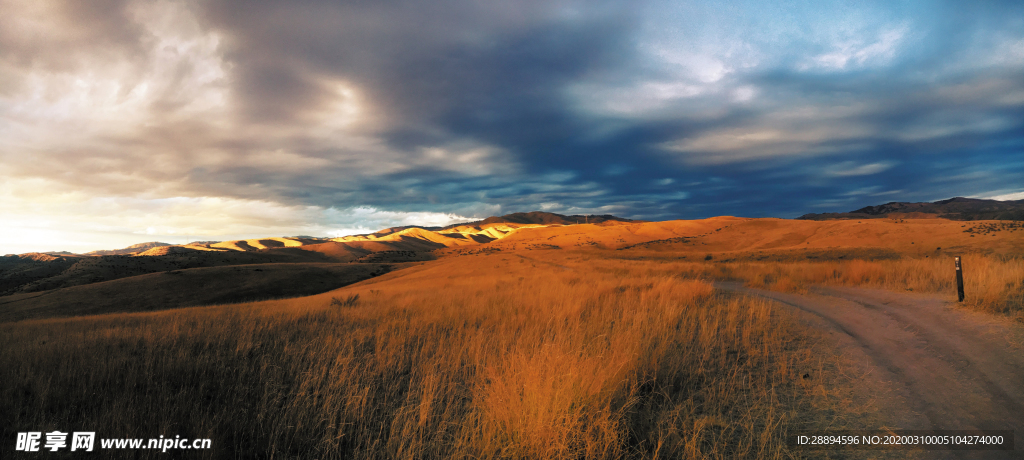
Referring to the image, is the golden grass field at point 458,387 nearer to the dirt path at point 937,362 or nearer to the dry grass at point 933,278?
the dry grass at point 933,278

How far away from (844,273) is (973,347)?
1141 centimetres

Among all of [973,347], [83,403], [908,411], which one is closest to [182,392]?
[83,403]

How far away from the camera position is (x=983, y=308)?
757 cm

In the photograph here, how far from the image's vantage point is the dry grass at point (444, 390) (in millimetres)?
3531

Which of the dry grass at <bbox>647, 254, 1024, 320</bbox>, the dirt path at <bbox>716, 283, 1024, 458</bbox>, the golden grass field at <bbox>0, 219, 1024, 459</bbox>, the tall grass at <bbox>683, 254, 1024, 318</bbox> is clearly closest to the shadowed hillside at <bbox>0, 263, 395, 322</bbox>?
the golden grass field at <bbox>0, 219, 1024, 459</bbox>

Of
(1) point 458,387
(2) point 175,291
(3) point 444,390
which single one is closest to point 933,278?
(1) point 458,387

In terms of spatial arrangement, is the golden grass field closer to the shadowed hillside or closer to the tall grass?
the tall grass

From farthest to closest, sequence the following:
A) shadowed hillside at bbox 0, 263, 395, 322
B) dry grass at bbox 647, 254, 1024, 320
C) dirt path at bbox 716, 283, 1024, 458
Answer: shadowed hillside at bbox 0, 263, 395, 322 → dry grass at bbox 647, 254, 1024, 320 → dirt path at bbox 716, 283, 1024, 458

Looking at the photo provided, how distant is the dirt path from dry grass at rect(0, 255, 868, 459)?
611 millimetres

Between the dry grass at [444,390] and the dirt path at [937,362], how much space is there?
0.61 metres

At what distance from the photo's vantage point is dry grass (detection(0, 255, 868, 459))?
3531 mm

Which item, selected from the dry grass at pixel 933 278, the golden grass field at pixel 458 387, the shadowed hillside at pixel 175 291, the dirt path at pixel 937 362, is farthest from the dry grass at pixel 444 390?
the shadowed hillside at pixel 175 291

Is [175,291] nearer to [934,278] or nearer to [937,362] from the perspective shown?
[937,362]

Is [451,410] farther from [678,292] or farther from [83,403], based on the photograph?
[678,292]
